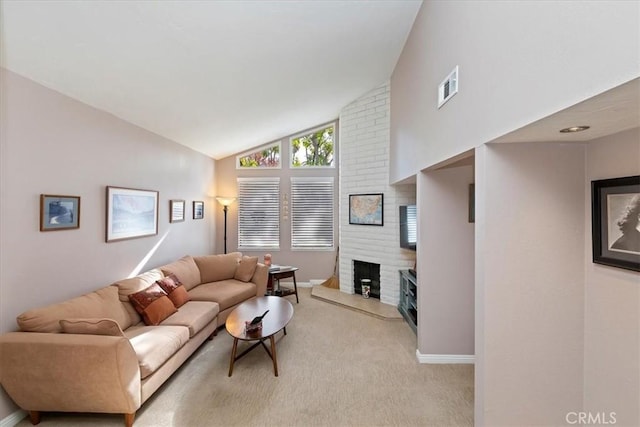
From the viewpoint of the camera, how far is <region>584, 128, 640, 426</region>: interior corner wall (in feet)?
4.54

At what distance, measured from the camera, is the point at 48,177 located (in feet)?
7.46

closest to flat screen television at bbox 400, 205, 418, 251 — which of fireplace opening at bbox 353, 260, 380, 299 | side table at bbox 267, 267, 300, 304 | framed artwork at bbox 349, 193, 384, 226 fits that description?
framed artwork at bbox 349, 193, 384, 226

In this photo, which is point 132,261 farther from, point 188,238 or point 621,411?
point 621,411

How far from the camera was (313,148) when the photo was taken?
5.85 meters

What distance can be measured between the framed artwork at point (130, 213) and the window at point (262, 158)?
7.97 ft

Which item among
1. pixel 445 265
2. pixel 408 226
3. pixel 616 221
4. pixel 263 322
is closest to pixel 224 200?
pixel 263 322

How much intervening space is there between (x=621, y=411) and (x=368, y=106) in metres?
4.46

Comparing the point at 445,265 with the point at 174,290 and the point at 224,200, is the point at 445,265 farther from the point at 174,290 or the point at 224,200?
the point at 224,200

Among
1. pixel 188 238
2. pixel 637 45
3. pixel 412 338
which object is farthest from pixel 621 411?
pixel 188 238

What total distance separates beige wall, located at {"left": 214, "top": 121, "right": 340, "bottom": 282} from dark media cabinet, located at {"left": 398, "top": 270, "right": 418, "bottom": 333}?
6.02 feet

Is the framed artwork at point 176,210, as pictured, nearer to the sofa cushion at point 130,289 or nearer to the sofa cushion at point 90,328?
the sofa cushion at point 130,289

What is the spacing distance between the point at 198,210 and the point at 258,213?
1238mm

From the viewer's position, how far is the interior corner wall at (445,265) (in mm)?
2814

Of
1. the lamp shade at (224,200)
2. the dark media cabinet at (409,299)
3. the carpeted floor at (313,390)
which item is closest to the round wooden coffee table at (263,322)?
the carpeted floor at (313,390)
